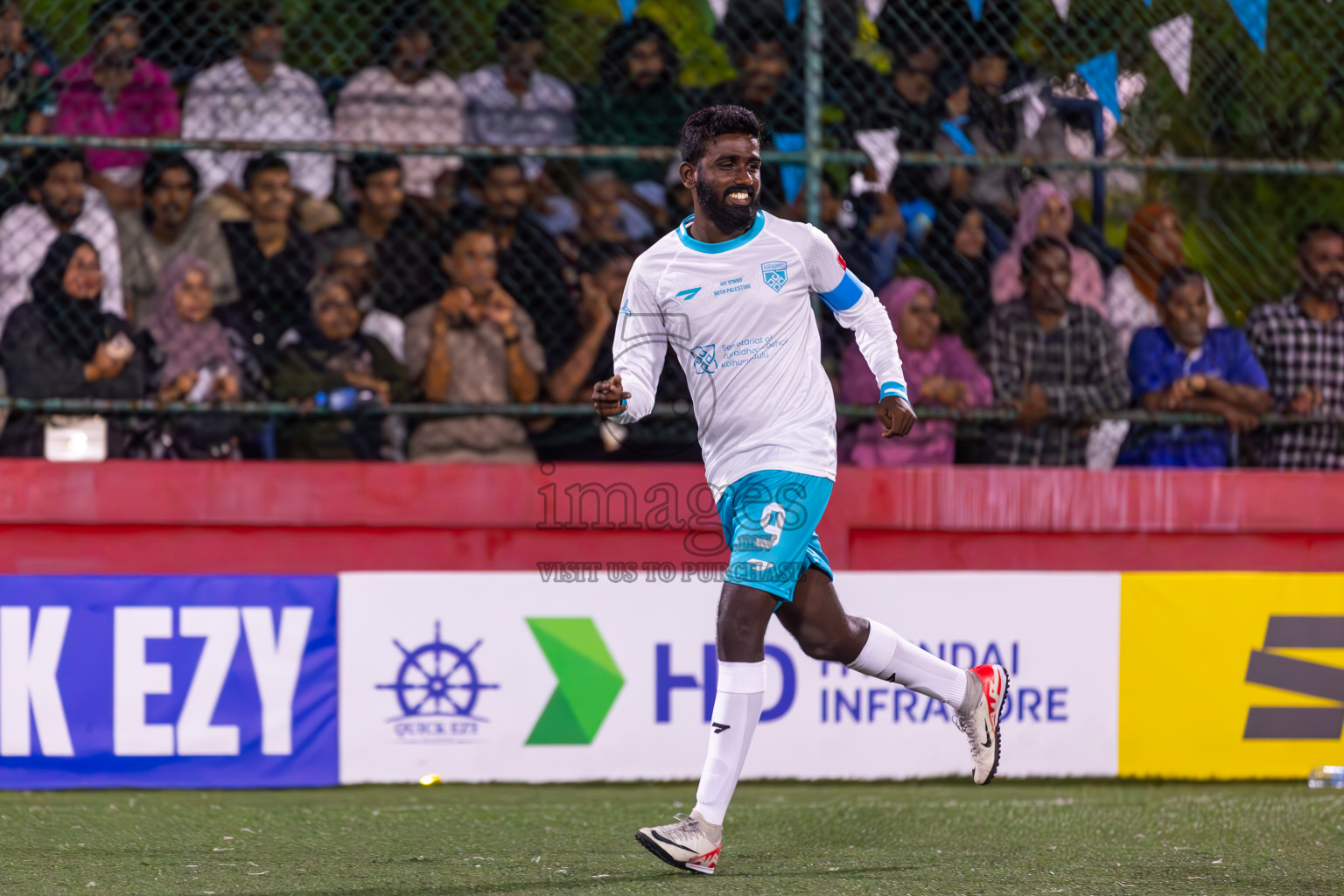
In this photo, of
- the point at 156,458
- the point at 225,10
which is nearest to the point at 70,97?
the point at 225,10

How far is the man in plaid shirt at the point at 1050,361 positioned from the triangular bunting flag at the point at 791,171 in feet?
3.22

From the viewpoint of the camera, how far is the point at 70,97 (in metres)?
6.28

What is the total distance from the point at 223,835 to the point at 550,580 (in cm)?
161

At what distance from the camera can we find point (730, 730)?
13.1 feet

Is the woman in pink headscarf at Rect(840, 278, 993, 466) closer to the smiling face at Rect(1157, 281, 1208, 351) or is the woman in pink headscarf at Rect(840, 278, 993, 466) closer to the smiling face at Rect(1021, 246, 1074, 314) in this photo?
the smiling face at Rect(1021, 246, 1074, 314)

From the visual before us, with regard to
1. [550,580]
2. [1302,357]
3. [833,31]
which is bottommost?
[550,580]

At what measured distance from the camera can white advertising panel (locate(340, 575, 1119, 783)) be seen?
5.66 meters

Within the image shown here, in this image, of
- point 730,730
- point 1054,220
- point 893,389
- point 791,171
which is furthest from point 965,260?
point 730,730

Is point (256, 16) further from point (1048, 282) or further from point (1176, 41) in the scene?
point (1176, 41)

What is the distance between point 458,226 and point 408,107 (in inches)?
24.6

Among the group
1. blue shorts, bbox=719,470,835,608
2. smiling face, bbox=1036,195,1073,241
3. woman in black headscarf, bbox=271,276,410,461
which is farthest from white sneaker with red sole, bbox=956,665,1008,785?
A: woman in black headscarf, bbox=271,276,410,461

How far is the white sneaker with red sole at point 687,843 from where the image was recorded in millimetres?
3885

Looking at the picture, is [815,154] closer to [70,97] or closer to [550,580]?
[550,580]

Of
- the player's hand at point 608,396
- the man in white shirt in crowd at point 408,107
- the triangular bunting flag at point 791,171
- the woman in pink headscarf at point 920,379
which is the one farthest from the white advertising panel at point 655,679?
the player's hand at point 608,396
